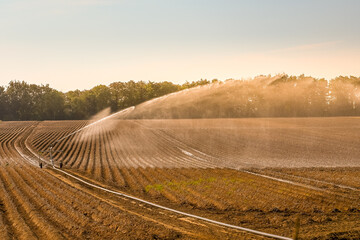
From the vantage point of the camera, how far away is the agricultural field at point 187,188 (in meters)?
9.66

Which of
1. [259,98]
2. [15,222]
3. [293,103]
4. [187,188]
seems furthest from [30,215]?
[293,103]

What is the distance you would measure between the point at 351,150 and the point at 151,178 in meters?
19.6

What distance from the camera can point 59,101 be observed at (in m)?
85.6

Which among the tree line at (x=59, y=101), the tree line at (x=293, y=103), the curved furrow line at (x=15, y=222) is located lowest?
the curved furrow line at (x=15, y=222)

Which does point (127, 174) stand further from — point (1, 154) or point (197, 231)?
point (1, 154)

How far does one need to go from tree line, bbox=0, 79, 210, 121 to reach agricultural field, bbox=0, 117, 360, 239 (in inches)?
1150

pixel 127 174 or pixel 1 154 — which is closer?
pixel 127 174

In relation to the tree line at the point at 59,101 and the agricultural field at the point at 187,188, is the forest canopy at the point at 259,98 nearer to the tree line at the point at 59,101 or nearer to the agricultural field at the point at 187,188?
the tree line at the point at 59,101

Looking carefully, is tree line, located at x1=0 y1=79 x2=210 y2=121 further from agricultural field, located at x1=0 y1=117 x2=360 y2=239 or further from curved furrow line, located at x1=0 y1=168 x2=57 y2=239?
curved furrow line, located at x1=0 y1=168 x2=57 y2=239

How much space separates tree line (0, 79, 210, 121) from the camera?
65000 mm

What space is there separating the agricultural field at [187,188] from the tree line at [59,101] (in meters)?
29.2

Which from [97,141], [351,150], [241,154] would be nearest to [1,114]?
[97,141]

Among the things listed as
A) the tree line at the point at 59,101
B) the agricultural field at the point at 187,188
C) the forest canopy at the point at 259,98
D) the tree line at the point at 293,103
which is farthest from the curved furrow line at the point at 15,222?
the tree line at the point at 59,101

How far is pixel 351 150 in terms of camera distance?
28.0 meters
